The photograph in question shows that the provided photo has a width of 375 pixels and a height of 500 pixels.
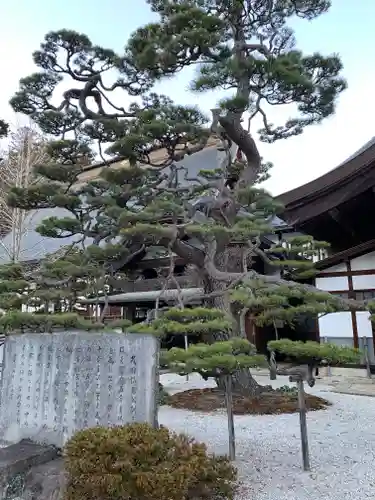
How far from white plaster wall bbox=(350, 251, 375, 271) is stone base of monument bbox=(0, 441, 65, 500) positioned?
7483 mm

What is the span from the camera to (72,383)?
3.59m

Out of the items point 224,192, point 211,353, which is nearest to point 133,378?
point 211,353

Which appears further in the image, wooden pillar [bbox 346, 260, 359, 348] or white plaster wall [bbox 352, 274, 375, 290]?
wooden pillar [bbox 346, 260, 359, 348]

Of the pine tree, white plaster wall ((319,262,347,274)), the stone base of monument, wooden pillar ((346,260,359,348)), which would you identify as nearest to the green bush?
the stone base of monument

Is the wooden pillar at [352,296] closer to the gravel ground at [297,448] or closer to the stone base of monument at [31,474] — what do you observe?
the gravel ground at [297,448]

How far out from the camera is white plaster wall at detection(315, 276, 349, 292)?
361 inches

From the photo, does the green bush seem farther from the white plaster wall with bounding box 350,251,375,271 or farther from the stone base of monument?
the white plaster wall with bounding box 350,251,375,271

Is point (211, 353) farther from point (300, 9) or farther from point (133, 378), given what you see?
point (300, 9)

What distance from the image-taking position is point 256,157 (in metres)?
6.43

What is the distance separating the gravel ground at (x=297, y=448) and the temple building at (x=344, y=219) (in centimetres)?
279

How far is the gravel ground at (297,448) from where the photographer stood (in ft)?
10.4

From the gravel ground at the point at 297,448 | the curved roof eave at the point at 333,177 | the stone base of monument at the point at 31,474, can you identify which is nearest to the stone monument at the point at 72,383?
the stone base of monument at the point at 31,474

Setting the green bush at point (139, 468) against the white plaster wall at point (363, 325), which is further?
the white plaster wall at point (363, 325)

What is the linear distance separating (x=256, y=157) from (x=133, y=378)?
4256 mm
